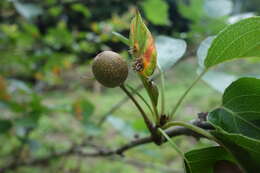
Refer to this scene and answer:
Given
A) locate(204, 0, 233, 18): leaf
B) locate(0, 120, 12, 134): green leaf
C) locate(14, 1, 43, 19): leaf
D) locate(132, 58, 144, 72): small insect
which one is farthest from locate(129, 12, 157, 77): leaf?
locate(0, 120, 12, 134): green leaf

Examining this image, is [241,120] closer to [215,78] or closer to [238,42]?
[238,42]

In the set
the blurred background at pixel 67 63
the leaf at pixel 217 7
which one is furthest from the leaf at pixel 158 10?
the leaf at pixel 217 7

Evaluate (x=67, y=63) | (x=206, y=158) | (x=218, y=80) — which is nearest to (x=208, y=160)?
(x=206, y=158)

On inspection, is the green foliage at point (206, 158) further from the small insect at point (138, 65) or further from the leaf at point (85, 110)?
the leaf at point (85, 110)

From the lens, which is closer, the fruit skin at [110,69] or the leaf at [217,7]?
the fruit skin at [110,69]

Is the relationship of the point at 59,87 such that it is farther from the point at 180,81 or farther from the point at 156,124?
the point at 156,124
